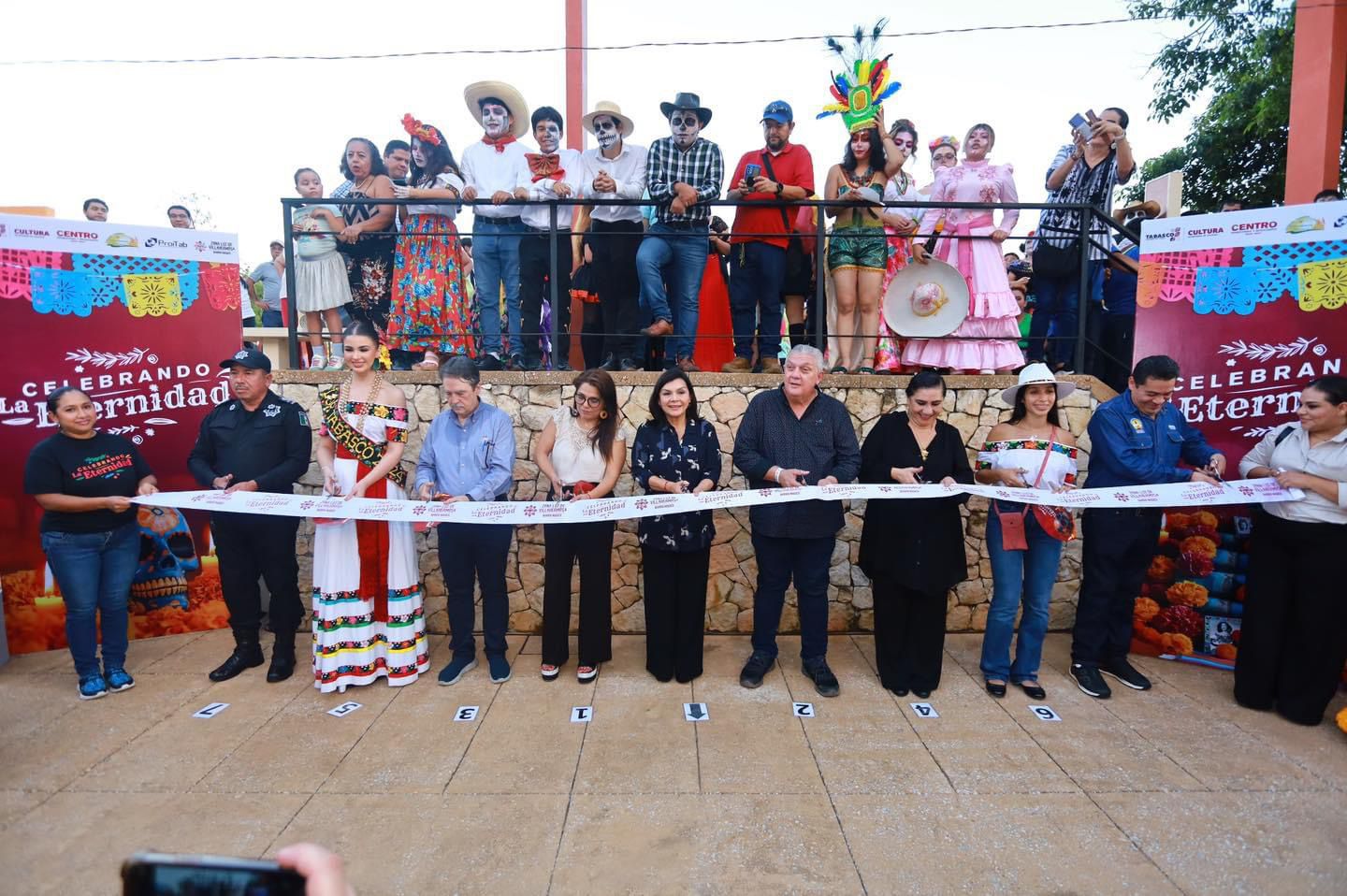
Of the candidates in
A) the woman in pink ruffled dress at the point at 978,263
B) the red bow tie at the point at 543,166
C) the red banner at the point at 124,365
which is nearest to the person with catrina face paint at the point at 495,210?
the red bow tie at the point at 543,166

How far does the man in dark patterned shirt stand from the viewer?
3.75m

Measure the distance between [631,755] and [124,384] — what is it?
4012mm

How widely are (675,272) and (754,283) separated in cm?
58

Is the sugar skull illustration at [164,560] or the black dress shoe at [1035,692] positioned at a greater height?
the sugar skull illustration at [164,560]

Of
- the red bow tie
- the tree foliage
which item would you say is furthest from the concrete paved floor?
the tree foliage

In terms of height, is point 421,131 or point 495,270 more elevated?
point 421,131

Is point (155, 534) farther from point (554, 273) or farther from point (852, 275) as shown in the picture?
point (852, 275)

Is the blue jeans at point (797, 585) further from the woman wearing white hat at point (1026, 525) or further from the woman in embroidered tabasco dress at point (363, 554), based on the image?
the woman in embroidered tabasco dress at point (363, 554)

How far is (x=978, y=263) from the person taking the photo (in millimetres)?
5020

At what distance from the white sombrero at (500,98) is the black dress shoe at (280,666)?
380 centimetres

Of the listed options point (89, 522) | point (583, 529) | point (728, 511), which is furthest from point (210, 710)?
point (728, 511)

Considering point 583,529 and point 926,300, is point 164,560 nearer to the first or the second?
point 583,529

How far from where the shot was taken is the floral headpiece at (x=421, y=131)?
202 inches

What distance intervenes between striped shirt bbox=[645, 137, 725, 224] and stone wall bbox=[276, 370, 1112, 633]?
1160mm
